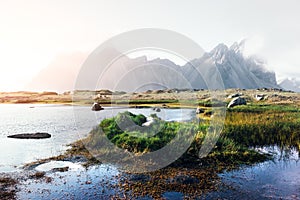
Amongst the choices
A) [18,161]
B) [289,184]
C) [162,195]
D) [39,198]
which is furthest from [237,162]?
[18,161]

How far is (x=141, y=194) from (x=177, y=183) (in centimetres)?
219

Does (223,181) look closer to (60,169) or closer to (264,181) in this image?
(264,181)

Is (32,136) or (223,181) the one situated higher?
(32,136)

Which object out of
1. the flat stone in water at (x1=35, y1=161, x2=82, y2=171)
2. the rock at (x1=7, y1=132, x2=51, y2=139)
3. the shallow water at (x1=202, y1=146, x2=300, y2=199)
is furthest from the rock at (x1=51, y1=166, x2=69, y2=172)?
the rock at (x1=7, y1=132, x2=51, y2=139)

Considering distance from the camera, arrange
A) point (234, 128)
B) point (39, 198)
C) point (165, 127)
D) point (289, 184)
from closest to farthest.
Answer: point (39, 198) < point (289, 184) < point (165, 127) < point (234, 128)

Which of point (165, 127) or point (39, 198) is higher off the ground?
point (165, 127)

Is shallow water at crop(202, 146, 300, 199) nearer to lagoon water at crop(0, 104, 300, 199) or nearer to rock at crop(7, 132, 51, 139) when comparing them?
lagoon water at crop(0, 104, 300, 199)

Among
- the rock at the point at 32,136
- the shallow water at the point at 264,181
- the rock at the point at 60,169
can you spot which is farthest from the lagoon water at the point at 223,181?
the rock at the point at 32,136

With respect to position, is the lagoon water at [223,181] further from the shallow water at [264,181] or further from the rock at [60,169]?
the rock at [60,169]

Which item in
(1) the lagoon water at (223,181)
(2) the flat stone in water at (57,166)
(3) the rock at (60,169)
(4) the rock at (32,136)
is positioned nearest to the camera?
(1) the lagoon water at (223,181)

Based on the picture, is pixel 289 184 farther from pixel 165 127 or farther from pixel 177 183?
pixel 165 127

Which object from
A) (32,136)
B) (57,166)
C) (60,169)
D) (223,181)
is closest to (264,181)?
(223,181)

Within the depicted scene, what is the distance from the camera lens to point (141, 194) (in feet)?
37.7

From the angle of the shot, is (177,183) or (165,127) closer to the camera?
(177,183)
